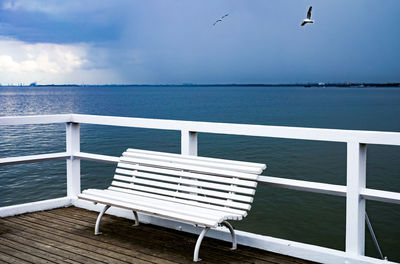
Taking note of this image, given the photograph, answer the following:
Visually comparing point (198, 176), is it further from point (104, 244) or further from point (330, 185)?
Result: point (330, 185)

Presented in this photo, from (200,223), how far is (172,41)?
91726 mm

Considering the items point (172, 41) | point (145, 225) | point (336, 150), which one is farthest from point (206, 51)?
point (145, 225)

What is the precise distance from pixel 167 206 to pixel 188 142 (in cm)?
67

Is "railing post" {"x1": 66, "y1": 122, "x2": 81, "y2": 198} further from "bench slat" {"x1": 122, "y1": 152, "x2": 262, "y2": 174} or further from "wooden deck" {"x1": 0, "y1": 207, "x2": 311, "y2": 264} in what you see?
"bench slat" {"x1": 122, "y1": 152, "x2": 262, "y2": 174}

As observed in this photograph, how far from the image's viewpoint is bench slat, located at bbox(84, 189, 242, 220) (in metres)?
3.52

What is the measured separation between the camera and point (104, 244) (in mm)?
3926

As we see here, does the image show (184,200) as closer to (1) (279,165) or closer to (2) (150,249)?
(2) (150,249)

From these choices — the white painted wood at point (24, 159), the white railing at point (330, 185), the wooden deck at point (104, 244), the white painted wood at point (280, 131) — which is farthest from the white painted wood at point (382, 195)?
the white painted wood at point (24, 159)

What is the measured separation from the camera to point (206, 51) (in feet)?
255

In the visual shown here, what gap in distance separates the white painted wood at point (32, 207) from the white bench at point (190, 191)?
932mm

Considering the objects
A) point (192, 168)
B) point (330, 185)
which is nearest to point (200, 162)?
point (192, 168)

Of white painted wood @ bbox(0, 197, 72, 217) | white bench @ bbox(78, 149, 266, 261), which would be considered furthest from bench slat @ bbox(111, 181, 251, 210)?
white painted wood @ bbox(0, 197, 72, 217)

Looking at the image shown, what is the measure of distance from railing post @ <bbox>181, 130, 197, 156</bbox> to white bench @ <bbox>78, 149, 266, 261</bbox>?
12 centimetres

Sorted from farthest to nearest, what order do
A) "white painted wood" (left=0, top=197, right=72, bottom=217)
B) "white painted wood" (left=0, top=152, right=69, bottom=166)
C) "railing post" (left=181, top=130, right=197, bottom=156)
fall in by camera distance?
"white painted wood" (left=0, top=197, right=72, bottom=217)
"white painted wood" (left=0, top=152, right=69, bottom=166)
"railing post" (left=181, top=130, right=197, bottom=156)
